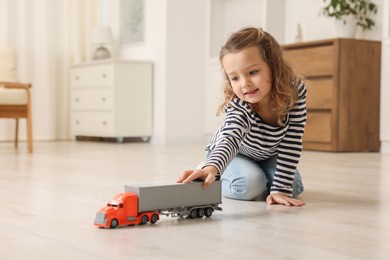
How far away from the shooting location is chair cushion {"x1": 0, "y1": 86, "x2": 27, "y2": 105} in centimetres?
463

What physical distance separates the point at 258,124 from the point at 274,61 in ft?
0.74

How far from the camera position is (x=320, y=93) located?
15.8ft

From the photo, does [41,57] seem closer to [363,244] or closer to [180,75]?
[180,75]

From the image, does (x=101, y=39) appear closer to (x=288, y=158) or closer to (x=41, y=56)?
(x=41, y=56)

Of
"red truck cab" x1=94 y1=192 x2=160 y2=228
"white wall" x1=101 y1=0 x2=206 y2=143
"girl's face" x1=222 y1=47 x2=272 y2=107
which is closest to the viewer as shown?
"red truck cab" x1=94 y1=192 x2=160 y2=228

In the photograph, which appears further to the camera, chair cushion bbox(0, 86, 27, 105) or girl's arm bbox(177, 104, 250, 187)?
chair cushion bbox(0, 86, 27, 105)

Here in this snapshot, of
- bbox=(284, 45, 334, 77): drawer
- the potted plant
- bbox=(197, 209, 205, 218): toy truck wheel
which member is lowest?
bbox=(197, 209, 205, 218): toy truck wheel

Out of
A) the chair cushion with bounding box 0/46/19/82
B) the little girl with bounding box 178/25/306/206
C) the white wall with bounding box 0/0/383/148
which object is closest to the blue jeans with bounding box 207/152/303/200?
the little girl with bounding box 178/25/306/206

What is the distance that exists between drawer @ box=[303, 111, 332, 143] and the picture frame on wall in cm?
221

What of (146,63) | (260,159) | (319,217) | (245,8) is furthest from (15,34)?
(319,217)

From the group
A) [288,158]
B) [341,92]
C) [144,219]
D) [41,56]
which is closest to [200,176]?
[144,219]

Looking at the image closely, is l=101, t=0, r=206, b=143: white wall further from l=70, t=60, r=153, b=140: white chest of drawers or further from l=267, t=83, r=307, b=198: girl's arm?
l=267, t=83, r=307, b=198: girl's arm

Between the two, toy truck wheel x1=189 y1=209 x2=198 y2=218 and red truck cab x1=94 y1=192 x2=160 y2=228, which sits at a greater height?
red truck cab x1=94 y1=192 x2=160 y2=228

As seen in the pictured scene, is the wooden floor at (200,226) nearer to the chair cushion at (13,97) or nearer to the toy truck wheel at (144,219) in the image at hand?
the toy truck wheel at (144,219)
